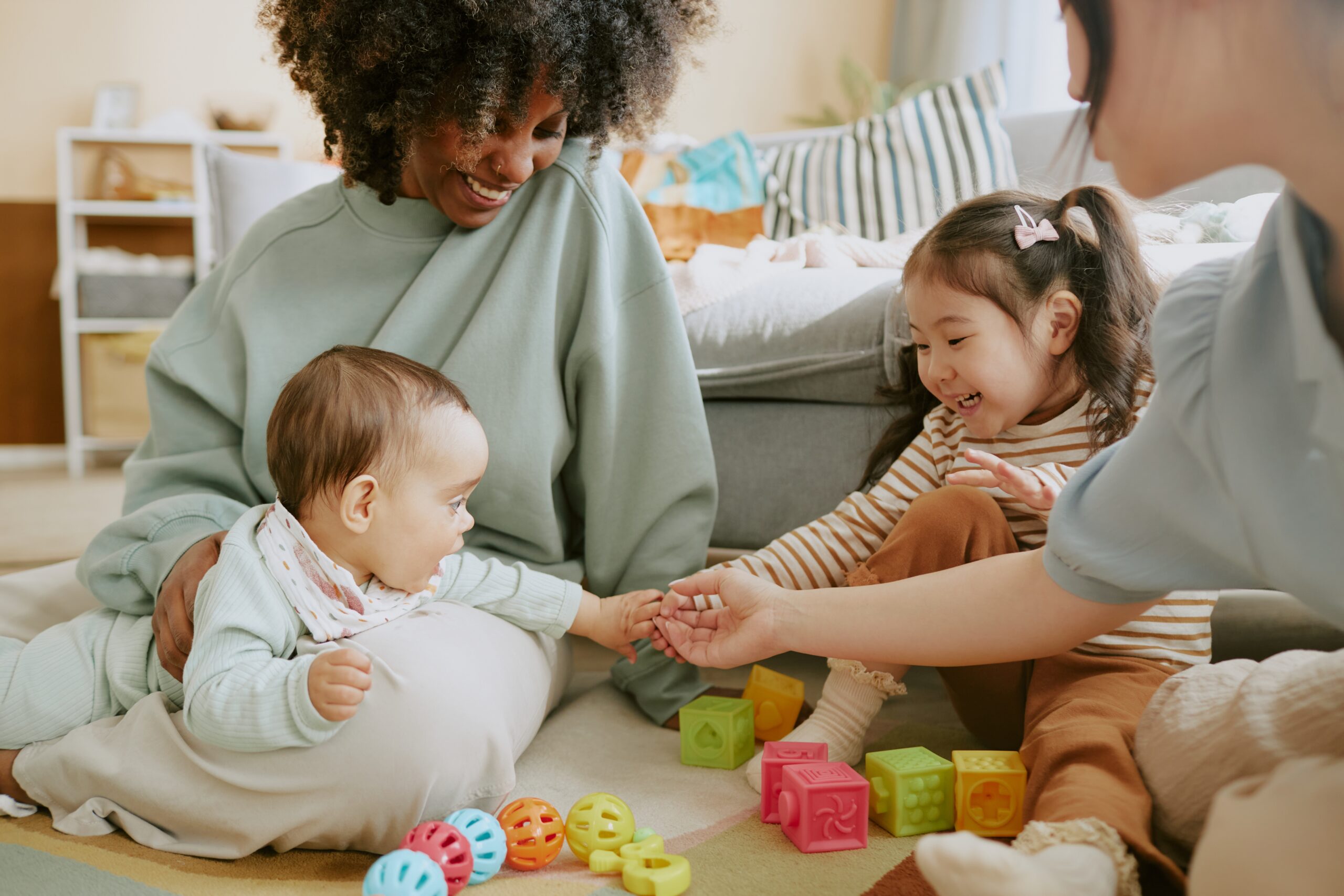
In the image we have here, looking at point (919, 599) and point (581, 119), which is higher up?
point (581, 119)

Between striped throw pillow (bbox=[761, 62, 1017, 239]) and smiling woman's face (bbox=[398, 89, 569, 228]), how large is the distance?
1013 millimetres

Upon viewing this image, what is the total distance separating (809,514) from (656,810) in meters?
0.51

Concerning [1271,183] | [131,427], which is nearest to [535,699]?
[1271,183]

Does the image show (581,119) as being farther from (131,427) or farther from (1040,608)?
(131,427)

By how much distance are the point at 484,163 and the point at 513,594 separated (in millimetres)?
433

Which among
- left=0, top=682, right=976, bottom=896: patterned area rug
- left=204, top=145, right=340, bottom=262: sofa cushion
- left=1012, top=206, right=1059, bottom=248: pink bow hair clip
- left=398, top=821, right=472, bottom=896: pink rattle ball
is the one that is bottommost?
left=0, top=682, right=976, bottom=896: patterned area rug

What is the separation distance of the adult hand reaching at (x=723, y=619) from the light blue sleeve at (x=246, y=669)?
12.4 inches

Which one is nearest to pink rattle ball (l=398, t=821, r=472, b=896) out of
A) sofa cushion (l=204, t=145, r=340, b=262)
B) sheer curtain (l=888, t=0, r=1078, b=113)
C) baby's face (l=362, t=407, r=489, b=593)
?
baby's face (l=362, t=407, r=489, b=593)

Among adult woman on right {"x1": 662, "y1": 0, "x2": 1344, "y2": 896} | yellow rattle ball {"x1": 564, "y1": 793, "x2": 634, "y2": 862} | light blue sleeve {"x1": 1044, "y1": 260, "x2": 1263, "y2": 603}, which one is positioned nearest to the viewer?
adult woman on right {"x1": 662, "y1": 0, "x2": 1344, "y2": 896}

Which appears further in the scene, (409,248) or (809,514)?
(809,514)

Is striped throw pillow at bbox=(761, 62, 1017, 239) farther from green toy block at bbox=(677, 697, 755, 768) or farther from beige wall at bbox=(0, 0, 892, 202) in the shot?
beige wall at bbox=(0, 0, 892, 202)

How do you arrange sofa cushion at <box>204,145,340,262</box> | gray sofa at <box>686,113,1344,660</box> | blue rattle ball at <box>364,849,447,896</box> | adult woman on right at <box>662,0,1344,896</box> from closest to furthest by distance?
adult woman on right at <box>662,0,1344,896</box> → blue rattle ball at <box>364,849,447,896</box> → gray sofa at <box>686,113,1344,660</box> → sofa cushion at <box>204,145,340,262</box>

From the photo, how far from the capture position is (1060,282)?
1.01m

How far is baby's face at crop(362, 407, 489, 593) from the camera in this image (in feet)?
2.80
